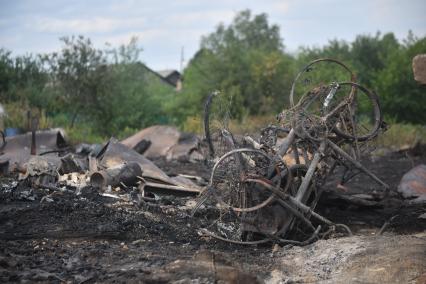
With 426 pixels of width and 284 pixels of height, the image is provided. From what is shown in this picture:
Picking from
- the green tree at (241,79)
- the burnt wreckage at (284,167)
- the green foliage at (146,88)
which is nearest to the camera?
the burnt wreckage at (284,167)

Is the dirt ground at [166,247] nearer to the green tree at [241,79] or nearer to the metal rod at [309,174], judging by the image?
the metal rod at [309,174]

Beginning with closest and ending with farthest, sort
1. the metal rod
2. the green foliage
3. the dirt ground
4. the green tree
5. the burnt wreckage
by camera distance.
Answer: the dirt ground → the burnt wreckage → the metal rod → the green foliage → the green tree

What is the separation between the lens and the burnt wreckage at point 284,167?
6.08 m

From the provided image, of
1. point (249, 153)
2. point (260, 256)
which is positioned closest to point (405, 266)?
point (260, 256)

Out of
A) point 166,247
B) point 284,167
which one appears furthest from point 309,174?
point 166,247

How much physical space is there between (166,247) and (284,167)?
1.63 m

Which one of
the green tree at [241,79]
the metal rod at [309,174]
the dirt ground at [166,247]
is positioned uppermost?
the green tree at [241,79]

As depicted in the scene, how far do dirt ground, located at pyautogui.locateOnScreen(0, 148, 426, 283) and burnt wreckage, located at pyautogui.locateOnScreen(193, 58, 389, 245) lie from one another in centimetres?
30

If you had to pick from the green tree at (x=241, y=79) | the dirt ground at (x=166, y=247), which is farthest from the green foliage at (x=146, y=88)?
the dirt ground at (x=166, y=247)

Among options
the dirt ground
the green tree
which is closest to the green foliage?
the green tree

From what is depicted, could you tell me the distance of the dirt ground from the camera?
15.6ft

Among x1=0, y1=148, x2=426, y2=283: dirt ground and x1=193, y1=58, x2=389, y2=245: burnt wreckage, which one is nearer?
x1=0, y1=148, x2=426, y2=283: dirt ground

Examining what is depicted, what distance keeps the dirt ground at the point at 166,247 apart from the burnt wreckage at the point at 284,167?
0.30 metres

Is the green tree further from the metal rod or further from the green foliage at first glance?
the metal rod
